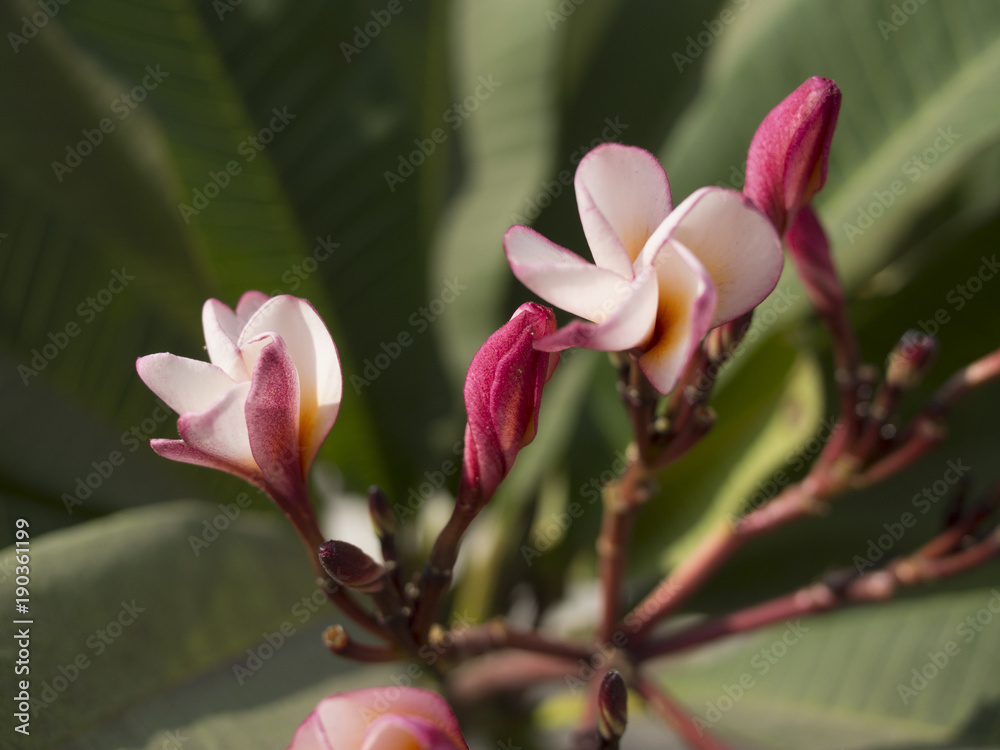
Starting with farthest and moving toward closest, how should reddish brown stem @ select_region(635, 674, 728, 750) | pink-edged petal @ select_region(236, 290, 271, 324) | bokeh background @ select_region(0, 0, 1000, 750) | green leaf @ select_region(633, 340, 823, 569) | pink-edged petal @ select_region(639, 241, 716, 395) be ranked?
green leaf @ select_region(633, 340, 823, 569), bokeh background @ select_region(0, 0, 1000, 750), reddish brown stem @ select_region(635, 674, 728, 750), pink-edged petal @ select_region(236, 290, 271, 324), pink-edged petal @ select_region(639, 241, 716, 395)

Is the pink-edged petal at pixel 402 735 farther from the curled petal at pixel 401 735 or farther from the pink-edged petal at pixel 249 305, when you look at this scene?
the pink-edged petal at pixel 249 305

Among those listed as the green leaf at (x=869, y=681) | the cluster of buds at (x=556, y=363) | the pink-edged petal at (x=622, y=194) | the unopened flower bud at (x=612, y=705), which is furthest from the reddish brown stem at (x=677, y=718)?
the pink-edged petal at (x=622, y=194)

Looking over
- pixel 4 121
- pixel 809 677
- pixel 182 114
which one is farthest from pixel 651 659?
pixel 4 121

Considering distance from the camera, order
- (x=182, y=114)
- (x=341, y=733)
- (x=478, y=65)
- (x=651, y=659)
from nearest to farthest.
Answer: (x=341, y=733) < (x=651, y=659) < (x=182, y=114) < (x=478, y=65)

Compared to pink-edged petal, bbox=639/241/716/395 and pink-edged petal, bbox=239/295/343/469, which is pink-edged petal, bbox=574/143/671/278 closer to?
pink-edged petal, bbox=639/241/716/395

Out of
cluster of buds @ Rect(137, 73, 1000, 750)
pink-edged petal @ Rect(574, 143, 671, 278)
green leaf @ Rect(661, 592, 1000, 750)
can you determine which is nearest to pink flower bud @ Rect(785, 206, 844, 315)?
cluster of buds @ Rect(137, 73, 1000, 750)

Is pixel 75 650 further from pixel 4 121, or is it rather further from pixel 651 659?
pixel 4 121
